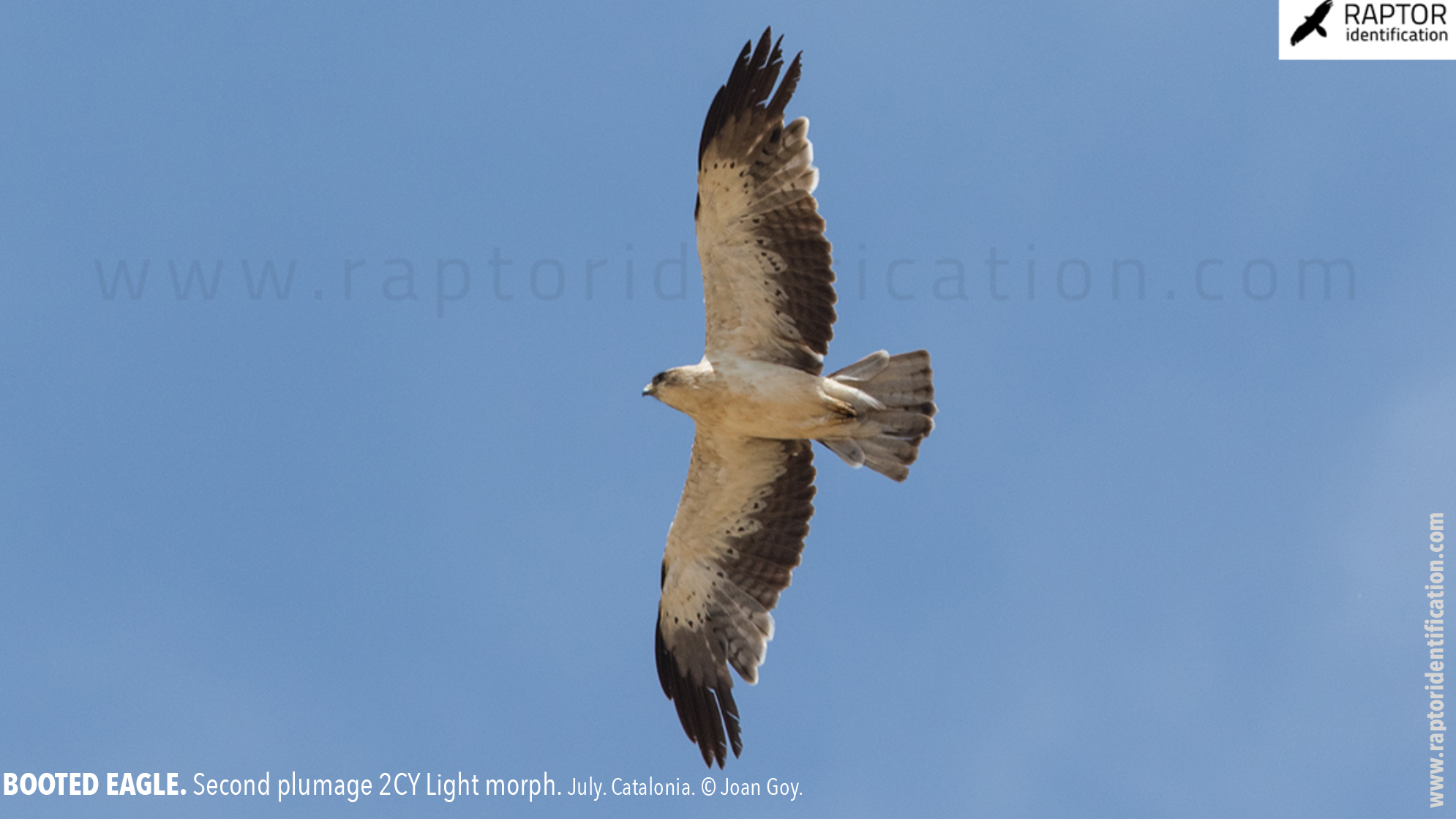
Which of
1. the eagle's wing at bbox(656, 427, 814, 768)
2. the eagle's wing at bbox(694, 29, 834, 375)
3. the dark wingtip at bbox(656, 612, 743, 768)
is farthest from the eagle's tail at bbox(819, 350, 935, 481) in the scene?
the dark wingtip at bbox(656, 612, 743, 768)

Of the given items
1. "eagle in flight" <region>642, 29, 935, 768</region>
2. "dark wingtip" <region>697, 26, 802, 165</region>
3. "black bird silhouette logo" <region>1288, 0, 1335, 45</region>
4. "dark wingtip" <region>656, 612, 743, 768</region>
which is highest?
"black bird silhouette logo" <region>1288, 0, 1335, 45</region>

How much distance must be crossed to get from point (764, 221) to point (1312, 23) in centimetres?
550

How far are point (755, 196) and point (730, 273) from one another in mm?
581

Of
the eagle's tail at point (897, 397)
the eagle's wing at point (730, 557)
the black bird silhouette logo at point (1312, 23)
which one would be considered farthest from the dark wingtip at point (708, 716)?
the black bird silhouette logo at point (1312, 23)

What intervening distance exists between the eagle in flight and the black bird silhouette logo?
476 centimetres

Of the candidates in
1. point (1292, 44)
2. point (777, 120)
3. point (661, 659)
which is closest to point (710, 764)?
point (661, 659)

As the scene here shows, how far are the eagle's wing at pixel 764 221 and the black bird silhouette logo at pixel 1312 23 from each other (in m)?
5.04

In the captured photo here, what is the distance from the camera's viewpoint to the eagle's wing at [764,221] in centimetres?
1041

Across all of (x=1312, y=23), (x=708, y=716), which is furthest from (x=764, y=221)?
(x=1312, y=23)

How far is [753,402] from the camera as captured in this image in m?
10.8

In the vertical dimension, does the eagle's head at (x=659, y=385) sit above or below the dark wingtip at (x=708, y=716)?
above

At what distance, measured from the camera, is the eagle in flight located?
10461 millimetres

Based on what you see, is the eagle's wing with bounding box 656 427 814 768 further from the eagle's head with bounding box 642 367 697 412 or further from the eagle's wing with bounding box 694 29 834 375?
the eagle's wing with bounding box 694 29 834 375

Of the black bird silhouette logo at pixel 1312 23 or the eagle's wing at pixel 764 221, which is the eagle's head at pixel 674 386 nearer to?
the eagle's wing at pixel 764 221
